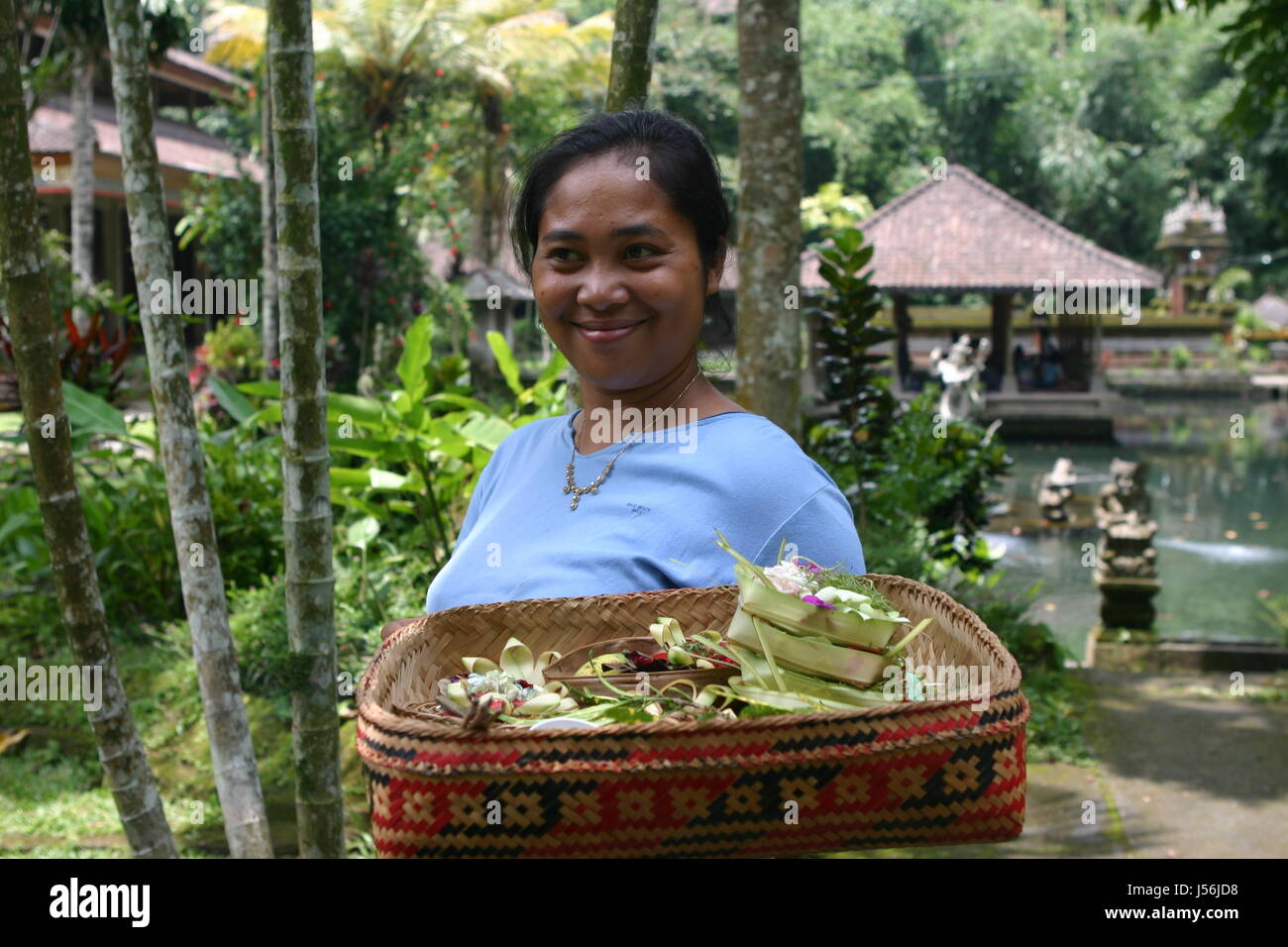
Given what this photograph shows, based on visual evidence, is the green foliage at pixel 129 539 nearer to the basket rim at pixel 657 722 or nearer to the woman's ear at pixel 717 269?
the woman's ear at pixel 717 269

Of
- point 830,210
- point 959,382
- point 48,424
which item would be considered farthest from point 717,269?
point 830,210

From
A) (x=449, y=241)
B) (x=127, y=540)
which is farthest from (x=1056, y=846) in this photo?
(x=449, y=241)

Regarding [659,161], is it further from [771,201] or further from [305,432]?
[771,201]

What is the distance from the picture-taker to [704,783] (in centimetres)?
118

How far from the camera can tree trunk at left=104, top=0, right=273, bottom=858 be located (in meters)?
2.67

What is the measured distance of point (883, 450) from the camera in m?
6.19

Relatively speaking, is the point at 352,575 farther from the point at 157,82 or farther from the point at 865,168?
the point at 865,168

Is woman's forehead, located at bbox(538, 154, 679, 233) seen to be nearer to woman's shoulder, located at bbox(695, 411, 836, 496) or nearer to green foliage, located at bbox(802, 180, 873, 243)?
woman's shoulder, located at bbox(695, 411, 836, 496)

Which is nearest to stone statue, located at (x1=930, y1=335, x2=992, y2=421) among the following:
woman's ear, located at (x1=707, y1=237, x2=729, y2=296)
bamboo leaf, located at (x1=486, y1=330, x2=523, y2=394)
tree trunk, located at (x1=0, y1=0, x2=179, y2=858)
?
bamboo leaf, located at (x1=486, y1=330, x2=523, y2=394)

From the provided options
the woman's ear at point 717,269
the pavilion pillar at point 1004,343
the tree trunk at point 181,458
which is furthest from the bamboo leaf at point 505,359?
the pavilion pillar at point 1004,343

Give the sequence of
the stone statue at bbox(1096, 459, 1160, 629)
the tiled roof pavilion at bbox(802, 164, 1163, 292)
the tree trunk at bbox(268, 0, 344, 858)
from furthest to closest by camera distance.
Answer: the tiled roof pavilion at bbox(802, 164, 1163, 292) < the stone statue at bbox(1096, 459, 1160, 629) < the tree trunk at bbox(268, 0, 344, 858)

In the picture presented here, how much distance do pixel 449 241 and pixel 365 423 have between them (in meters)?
11.1

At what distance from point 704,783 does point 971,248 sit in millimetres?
20584

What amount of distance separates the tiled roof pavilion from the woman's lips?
18.4 meters
